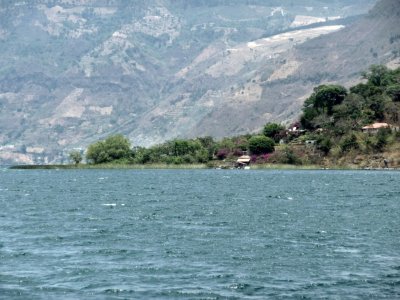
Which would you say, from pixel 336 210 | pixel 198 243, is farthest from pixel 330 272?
pixel 336 210

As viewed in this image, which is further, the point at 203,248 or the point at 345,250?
the point at 203,248

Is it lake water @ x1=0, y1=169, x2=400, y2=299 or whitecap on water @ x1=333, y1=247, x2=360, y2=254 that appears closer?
lake water @ x1=0, y1=169, x2=400, y2=299

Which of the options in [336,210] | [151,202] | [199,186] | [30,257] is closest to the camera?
[30,257]

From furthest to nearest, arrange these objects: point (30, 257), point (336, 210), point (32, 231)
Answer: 1. point (336, 210)
2. point (32, 231)
3. point (30, 257)

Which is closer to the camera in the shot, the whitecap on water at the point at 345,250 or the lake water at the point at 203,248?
the lake water at the point at 203,248

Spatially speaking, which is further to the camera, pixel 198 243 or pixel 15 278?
pixel 198 243

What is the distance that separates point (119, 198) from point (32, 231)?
176 ft

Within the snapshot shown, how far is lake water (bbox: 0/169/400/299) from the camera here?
220ft

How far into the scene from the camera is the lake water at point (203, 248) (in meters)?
67.1

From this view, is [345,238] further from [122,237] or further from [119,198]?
[119,198]

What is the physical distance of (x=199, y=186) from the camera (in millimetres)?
185625

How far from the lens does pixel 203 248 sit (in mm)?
84188

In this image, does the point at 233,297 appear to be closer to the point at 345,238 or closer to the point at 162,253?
the point at 162,253

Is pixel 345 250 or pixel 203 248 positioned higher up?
pixel 203 248
